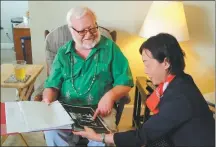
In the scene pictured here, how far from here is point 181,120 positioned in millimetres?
1005

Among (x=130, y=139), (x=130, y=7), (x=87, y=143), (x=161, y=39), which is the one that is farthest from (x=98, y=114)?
(x=130, y=7)

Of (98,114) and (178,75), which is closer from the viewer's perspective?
(178,75)

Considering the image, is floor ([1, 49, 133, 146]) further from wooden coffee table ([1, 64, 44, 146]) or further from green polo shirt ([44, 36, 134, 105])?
green polo shirt ([44, 36, 134, 105])

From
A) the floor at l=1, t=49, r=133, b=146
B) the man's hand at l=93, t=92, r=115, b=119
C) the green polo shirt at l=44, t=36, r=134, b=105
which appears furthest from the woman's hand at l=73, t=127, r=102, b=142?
the floor at l=1, t=49, r=133, b=146

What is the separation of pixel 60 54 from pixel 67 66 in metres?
0.09

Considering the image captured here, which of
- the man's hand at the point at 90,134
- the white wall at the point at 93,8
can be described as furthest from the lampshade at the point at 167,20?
the man's hand at the point at 90,134

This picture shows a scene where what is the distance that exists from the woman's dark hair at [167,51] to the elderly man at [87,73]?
495 mm

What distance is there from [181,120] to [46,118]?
1.85ft

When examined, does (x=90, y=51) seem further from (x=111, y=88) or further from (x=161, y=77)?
(x=161, y=77)

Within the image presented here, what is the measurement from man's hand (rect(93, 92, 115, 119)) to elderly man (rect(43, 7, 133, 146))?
4cm

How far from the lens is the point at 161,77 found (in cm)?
110

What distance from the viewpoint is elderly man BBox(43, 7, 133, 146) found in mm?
1540

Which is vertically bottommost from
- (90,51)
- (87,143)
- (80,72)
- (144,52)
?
(87,143)

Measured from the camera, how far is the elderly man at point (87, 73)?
1540mm
